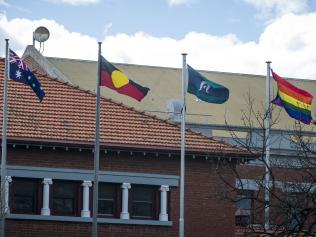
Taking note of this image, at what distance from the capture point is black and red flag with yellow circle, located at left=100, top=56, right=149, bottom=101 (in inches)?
1172

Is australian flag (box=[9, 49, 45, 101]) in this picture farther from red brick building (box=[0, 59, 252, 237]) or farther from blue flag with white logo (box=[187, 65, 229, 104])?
blue flag with white logo (box=[187, 65, 229, 104])

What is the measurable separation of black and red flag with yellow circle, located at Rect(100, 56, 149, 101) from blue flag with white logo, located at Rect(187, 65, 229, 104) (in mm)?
2390

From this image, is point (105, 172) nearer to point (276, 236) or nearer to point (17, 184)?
point (17, 184)

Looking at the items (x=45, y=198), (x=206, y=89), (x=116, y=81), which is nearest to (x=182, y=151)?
(x=206, y=89)

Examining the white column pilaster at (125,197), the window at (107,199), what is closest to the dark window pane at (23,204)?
the window at (107,199)

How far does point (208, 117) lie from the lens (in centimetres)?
5525

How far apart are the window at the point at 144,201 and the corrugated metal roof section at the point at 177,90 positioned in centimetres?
1756

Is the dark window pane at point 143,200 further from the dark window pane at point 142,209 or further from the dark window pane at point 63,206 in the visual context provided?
the dark window pane at point 63,206

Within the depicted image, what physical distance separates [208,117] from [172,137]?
65.8 ft

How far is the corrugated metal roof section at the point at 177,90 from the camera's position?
54.8m

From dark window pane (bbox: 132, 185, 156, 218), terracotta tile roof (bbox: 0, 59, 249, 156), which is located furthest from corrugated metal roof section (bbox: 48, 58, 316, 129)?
dark window pane (bbox: 132, 185, 156, 218)

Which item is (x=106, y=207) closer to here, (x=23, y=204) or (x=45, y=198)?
(x=45, y=198)

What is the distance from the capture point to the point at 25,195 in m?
33.7

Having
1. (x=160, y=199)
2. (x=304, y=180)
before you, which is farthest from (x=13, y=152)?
(x=304, y=180)
